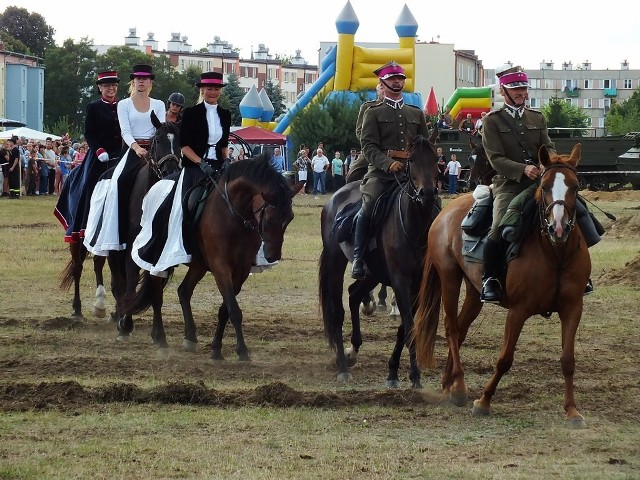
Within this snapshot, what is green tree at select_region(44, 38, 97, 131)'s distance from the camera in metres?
114

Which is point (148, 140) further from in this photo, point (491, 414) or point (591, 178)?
point (591, 178)

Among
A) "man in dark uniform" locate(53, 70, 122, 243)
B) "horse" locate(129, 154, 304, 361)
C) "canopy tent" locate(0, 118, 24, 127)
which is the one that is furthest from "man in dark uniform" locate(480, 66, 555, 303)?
"canopy tent" locate(0, 118, 24, 127)

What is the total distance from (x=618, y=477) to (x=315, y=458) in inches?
74.4

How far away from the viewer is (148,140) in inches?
607

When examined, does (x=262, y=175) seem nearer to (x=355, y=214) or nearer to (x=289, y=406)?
(x=355, y=214)

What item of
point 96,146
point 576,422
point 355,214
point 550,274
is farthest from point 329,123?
point 576,422

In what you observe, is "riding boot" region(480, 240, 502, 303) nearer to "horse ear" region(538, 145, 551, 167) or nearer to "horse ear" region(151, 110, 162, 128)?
"horse ear" region(538, 145, 551, 167)

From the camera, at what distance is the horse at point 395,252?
11422 mm

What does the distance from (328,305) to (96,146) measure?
4585mm

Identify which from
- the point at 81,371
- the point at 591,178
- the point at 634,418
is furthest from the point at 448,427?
the point at 591,178

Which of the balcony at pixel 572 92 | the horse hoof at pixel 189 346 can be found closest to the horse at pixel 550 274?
the horse hoof at pixel 189 346

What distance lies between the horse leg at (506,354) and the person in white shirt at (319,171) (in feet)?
131

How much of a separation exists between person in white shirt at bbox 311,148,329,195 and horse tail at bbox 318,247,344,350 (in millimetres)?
36800

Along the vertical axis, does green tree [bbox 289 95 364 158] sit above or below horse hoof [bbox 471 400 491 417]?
above
